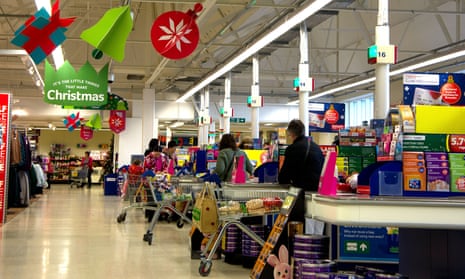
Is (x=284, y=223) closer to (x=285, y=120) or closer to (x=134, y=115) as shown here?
(x=134, y=115)

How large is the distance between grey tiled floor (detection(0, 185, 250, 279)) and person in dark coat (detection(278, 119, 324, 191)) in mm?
1454

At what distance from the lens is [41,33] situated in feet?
23.3

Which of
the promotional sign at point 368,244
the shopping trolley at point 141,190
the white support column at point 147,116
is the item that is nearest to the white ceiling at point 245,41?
the white support column at point 147,116

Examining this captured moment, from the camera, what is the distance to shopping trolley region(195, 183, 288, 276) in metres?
5.52

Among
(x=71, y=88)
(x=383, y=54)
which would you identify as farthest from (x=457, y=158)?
(x=71, y=88)

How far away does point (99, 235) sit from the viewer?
32.0 ft

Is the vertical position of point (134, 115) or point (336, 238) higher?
point (134, 115)

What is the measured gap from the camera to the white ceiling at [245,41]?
1432 cm

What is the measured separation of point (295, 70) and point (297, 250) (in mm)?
19398

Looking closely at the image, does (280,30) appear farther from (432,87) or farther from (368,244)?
(432,87)

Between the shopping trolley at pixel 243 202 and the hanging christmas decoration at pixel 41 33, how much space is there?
261 centimetres

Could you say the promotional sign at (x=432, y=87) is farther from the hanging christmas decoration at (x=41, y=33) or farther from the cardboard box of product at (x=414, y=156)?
the hanging christmas decoration at (x=41, y=33)

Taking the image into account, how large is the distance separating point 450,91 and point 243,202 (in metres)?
2.24

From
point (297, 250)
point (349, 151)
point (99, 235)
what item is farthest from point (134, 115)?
point (297, 250)
